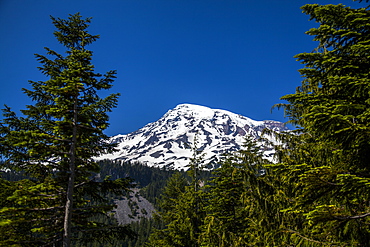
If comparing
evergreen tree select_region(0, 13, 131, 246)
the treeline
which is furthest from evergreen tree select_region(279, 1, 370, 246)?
evergreen tree select_region(0, 13, 131, 246)

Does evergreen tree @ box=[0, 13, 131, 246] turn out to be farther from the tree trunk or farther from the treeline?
the treeline

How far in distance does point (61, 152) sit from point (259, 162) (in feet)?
25.3

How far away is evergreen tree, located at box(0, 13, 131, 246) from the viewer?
8.13 meters

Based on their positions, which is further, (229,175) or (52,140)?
(229,175)

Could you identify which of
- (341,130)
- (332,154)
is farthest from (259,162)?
(341,130)

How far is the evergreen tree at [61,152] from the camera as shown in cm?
813

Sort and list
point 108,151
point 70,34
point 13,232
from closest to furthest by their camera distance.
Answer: point 13,232 < point 108,151 < point 70,34

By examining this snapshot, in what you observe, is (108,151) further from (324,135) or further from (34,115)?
(324,135)

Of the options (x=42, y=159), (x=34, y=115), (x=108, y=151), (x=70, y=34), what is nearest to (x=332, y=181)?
(x=108, y=151)

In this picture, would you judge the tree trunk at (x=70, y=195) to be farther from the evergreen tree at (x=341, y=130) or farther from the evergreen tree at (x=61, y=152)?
the evergreen tree at (x=341, y=130)

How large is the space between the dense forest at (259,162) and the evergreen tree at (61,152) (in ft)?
0.14

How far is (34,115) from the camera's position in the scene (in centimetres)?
1026

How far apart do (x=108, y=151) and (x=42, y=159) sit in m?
2.50

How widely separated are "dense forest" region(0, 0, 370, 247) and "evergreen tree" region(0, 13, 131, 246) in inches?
1.7
